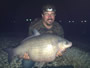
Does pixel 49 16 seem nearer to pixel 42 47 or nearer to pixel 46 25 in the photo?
pixel 46 25

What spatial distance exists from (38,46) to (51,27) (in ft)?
4.71

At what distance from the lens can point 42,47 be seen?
3.14m

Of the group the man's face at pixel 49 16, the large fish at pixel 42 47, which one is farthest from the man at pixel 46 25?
the large fish at pixel 42 47

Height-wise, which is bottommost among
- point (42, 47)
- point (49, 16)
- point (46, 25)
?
point (42, 47)

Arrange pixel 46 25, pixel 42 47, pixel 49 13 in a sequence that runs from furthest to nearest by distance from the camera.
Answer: pixel 46 25 → pixel 49 13 → pixel 42 47

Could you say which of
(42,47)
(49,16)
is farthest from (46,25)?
(42,47)

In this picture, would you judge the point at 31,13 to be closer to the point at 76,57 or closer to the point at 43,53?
the point at 76,57

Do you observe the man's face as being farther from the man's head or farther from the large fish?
the large fish

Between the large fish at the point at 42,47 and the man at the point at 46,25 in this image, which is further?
the man at the point at 46,25

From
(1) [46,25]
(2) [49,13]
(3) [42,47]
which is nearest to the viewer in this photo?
(3) [42,47]

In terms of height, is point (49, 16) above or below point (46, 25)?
above

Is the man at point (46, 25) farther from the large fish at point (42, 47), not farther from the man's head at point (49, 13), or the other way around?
the large fish at point (42, 47)

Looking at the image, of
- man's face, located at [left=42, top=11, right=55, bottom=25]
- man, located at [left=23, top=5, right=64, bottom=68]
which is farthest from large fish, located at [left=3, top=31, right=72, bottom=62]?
man's face, located at [left=42, top=11, right=55, bottom=25]

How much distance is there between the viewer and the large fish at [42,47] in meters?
3.08
